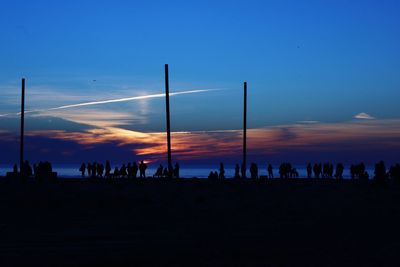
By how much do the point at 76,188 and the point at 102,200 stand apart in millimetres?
8186

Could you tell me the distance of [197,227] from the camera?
21766 millimetres

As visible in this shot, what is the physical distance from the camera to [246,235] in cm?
1944

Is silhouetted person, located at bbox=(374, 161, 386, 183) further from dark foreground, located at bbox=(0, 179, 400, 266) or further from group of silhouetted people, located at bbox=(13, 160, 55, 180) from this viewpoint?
group of silhouetted people, located at bbox=(13, 160, 55, 180)

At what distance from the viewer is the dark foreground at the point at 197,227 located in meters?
15.0

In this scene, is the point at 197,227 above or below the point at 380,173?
below

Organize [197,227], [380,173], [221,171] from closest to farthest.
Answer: [197,227], [380,173], [221,171]

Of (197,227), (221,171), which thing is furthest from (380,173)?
(197,227)

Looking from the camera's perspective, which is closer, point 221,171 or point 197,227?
point 197,227

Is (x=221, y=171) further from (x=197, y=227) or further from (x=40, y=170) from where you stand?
(x=197, y=227)

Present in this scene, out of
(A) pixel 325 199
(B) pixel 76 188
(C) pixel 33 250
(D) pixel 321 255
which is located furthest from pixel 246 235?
(B) pixel 76 188

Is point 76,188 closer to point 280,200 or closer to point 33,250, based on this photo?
point 280,200

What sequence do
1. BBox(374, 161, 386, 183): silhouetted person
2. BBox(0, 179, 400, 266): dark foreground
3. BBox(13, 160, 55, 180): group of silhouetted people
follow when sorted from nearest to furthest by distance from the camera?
1. BBox(0, 179, 400, 266): dark foreground
2. BBox(374, 161, 386, 183): silhouetted person
3. BBox(13, 160, 55, 180): group of silhouetted people

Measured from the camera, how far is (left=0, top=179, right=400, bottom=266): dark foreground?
14977 millimetres

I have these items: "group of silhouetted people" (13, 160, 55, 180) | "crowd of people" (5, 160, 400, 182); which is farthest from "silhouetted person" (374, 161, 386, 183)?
"group of silhouetted people" (13, 160, 55, 180)
